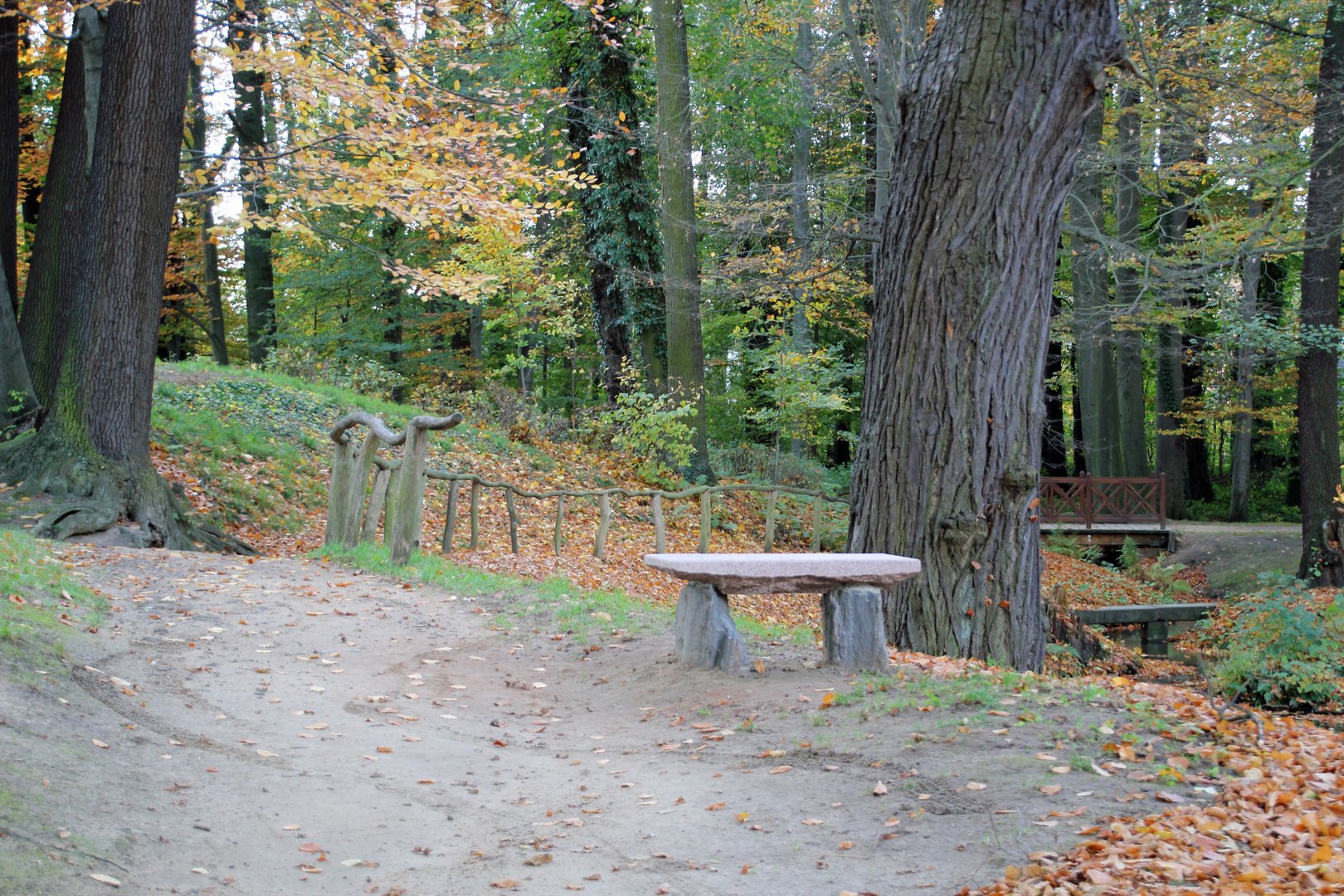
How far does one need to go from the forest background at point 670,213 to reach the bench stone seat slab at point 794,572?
4571mm

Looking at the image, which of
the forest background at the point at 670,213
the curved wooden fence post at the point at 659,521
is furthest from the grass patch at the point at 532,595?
the forest background at the point at 670,213

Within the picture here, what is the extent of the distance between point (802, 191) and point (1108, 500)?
34.6 ft

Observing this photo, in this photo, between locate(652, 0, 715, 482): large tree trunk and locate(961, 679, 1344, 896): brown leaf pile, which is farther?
locate(652, 0, 715, 482): large tree trunk

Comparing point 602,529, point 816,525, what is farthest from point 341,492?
point 816,525

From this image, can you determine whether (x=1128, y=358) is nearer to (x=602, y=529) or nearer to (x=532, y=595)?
(x=602, y=529)

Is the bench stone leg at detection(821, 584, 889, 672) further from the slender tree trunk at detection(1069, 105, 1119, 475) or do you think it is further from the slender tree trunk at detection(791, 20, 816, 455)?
the slender tree trunk at detection(1069, 105, 1119, 475)

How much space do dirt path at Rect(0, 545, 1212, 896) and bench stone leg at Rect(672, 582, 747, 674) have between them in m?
0.18

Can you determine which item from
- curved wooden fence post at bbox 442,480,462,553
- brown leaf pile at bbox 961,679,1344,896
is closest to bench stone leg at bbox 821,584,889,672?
brown leaf pile at bbox 961,679,1344,896

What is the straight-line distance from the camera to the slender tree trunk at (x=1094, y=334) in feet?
53.4

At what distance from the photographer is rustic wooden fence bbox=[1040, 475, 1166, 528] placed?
19.7 m

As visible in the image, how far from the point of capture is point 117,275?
30.1ft

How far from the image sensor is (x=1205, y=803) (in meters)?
3.60

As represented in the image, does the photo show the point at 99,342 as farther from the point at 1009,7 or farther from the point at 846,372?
the point at 846,372

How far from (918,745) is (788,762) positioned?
588 millimetres
